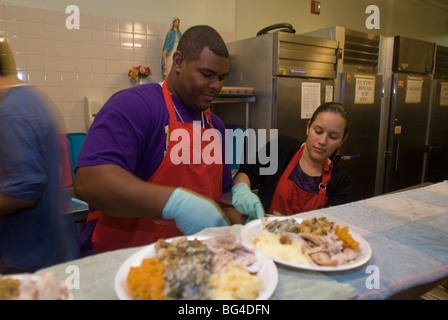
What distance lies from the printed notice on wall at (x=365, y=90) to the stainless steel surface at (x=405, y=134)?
1.25ft

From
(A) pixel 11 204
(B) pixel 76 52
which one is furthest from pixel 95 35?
(A) pixel 11 204

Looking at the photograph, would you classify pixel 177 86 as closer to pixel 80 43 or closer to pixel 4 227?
pixel 4 227

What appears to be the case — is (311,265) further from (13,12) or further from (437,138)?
(437,138)

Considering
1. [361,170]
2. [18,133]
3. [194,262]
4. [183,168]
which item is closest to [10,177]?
[18,133]

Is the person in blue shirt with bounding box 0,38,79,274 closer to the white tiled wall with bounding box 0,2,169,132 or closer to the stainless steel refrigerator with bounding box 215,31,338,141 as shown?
the white tiled wall with bounding box 0,2,169,132

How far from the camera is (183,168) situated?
1.47m

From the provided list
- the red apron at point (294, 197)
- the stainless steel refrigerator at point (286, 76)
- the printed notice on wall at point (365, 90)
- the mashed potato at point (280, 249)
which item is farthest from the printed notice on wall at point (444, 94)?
the mashed potato at point (280, 249)

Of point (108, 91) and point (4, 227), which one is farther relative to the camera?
point (108, 91)

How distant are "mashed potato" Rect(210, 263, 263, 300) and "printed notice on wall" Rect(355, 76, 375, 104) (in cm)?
334

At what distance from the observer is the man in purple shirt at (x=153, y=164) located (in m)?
1.20

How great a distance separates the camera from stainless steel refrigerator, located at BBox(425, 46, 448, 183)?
14.9 feet

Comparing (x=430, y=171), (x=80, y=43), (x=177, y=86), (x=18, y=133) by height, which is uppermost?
(x=80, y=43)

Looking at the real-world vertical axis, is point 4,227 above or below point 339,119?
below

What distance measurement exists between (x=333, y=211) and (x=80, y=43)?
2929 millimetres
